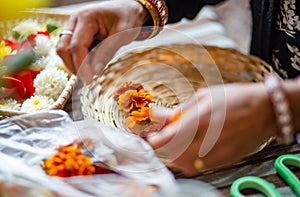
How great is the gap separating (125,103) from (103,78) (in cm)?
7

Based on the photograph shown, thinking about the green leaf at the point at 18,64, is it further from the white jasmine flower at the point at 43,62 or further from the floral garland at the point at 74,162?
the white jasmine flower at the point at 43,62

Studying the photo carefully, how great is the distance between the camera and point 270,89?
0.50m

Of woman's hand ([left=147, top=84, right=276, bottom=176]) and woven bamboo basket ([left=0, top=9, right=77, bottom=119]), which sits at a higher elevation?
woman's hand ([left=147, top=84, right=276, bottom=176])

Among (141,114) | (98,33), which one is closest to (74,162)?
(141,114)

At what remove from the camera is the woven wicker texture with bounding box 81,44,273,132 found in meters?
0.73

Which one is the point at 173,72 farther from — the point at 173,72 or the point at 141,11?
the point at 141,11

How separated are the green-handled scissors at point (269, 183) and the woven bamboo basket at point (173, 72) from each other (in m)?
0.15

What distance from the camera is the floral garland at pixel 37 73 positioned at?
70 centimetres

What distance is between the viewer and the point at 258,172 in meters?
0.65

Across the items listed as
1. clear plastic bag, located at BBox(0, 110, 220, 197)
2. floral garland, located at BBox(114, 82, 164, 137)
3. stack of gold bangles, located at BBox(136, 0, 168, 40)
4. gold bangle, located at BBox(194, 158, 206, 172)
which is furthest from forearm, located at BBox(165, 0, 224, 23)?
gold bangle, located at BBox(194, 158, 206, 172)

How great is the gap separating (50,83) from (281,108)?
395mm

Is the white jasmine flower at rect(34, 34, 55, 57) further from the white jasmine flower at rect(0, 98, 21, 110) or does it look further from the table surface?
the table surface

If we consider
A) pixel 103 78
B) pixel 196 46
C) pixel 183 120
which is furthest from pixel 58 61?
pixel 183 120

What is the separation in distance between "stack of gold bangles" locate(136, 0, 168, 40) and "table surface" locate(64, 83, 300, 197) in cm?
27
